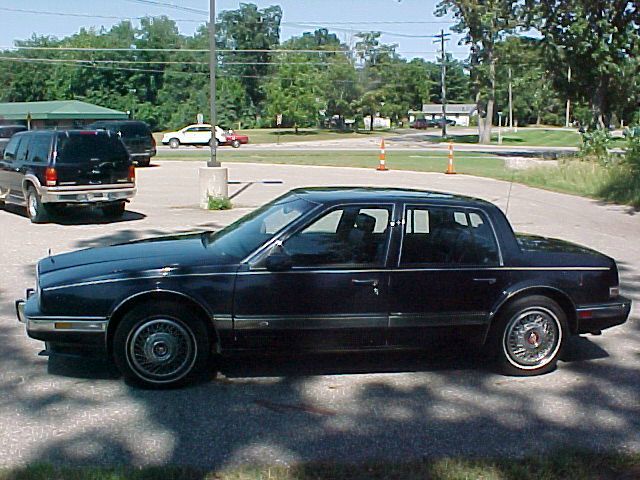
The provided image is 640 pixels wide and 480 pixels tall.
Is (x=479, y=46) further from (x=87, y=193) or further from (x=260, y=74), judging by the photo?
(x=260, y=74)

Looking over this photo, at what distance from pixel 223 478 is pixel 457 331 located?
2453 mm

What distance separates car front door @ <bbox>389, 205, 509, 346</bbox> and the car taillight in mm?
9978

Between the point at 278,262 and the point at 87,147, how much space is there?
10081 mm

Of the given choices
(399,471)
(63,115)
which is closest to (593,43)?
(399,471)

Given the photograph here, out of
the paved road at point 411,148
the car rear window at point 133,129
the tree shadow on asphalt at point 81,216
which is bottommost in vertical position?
the tree shadow on asphalt at point 81,216

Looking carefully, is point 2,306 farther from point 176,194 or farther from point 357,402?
Result: point 176,194

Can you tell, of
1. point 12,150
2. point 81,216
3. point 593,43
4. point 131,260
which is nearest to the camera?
point 131,260

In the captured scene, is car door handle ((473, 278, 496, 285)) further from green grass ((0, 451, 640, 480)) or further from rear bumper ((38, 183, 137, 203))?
rear bumper ((38, 183, 137, 203))

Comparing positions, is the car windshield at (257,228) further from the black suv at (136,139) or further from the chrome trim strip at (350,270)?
the black suv at (136,139)

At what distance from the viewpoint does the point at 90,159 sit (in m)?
14.9

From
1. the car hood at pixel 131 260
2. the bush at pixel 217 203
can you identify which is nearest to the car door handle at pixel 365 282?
the car hood at pixel 131 260

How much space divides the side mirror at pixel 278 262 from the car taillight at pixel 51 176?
388 inches

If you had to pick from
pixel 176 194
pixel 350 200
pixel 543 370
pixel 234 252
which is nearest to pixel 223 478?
pixel 234 252

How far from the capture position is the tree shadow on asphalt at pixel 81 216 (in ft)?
51.1
